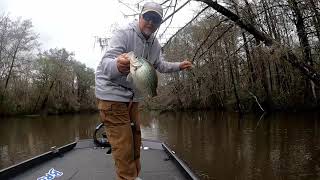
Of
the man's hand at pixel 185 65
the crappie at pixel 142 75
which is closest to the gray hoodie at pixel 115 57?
the crappie at pixel 142 75

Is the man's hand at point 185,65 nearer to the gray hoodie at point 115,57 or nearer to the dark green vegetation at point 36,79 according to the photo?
the gray hoodie at point 115,57

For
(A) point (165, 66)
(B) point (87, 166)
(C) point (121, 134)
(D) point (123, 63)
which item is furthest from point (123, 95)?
(B) point (87, 166)

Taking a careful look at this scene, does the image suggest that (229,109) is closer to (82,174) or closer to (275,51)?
(275,51)

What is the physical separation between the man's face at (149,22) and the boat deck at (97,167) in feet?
6.20

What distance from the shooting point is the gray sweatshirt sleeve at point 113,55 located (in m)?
3.33

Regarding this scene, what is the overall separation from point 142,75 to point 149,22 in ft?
2.23

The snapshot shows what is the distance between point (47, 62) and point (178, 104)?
18.5 meters

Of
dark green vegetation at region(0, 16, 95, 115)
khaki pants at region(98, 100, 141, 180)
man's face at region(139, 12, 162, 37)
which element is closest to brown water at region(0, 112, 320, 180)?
khaki pants at region(98, 100, 141, 180)

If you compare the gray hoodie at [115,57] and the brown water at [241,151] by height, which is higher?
the gray hoodie at [115,57]

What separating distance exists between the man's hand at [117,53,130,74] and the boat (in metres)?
1.91

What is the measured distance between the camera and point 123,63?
3.18 m

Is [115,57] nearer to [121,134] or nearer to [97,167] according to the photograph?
[121,134]

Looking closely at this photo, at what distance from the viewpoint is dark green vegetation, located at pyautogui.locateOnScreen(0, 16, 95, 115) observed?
43219mm

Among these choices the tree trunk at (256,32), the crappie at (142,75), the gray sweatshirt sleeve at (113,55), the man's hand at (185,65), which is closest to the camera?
the crappie at (142,75)
